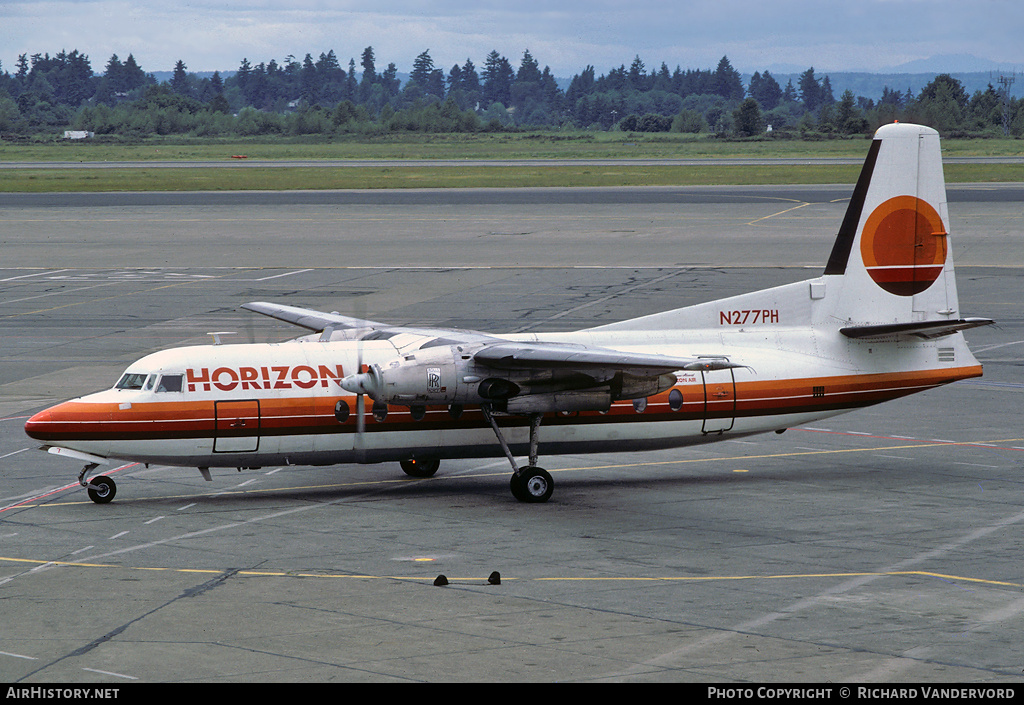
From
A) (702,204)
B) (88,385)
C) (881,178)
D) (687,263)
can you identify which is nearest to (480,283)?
(687,263)

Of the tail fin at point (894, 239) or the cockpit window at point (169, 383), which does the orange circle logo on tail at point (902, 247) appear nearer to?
the tail fin at point (894, 239)

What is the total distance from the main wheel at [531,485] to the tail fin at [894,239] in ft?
24.8

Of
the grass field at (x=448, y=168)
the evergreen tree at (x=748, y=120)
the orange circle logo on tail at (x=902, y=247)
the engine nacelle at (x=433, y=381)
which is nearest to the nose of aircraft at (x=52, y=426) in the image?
the engine nacelle at (x=433, y=381)

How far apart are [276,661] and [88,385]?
→ 21088 millimetres

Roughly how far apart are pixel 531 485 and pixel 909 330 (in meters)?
8.45

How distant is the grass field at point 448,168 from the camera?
10644 cm

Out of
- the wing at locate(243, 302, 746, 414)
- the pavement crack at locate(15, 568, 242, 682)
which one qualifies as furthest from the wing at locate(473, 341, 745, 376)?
the pavement crack at locate(15, 568, 242, 682)

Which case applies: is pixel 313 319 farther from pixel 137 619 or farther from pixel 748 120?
pixel 748 120

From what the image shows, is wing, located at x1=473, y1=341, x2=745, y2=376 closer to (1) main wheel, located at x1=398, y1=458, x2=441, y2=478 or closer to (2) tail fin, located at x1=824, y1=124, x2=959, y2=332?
(1) main wheel, located at x1=398, y1=458, x2=441, y2=478

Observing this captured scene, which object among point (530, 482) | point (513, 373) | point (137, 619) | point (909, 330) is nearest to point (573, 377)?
point (513, 373)

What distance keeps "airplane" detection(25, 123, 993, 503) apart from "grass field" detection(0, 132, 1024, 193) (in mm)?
79141

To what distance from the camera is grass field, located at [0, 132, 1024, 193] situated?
106 meters
